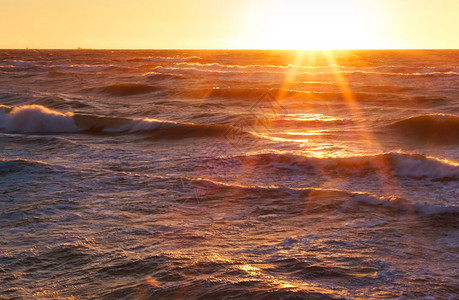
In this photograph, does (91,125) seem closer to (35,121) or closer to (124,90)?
(35,121)

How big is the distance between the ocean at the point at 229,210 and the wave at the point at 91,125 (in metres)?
0.07

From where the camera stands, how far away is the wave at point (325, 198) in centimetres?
616

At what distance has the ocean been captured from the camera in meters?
4.23

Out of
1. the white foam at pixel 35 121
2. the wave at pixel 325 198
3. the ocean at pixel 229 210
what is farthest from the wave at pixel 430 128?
the white foam at pixel 35 121

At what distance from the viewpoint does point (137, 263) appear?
4.59m

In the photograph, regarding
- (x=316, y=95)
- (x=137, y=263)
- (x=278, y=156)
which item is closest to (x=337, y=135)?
(x=278, y=156)

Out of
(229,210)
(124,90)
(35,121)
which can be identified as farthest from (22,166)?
(124,90)

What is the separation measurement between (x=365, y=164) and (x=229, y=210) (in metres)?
3.22

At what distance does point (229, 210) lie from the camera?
633 centimetres

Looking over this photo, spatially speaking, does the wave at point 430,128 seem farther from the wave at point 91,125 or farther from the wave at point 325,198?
the wave at point 325,198

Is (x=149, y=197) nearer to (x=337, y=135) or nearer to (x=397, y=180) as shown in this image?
(x=397, y=180)

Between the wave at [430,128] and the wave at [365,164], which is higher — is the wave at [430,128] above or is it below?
above

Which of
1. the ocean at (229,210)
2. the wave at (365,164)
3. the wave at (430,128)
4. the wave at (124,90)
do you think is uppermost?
the wave at (124,90)

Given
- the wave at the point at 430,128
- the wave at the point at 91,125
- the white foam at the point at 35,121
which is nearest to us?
the wave at the point at 430,128
